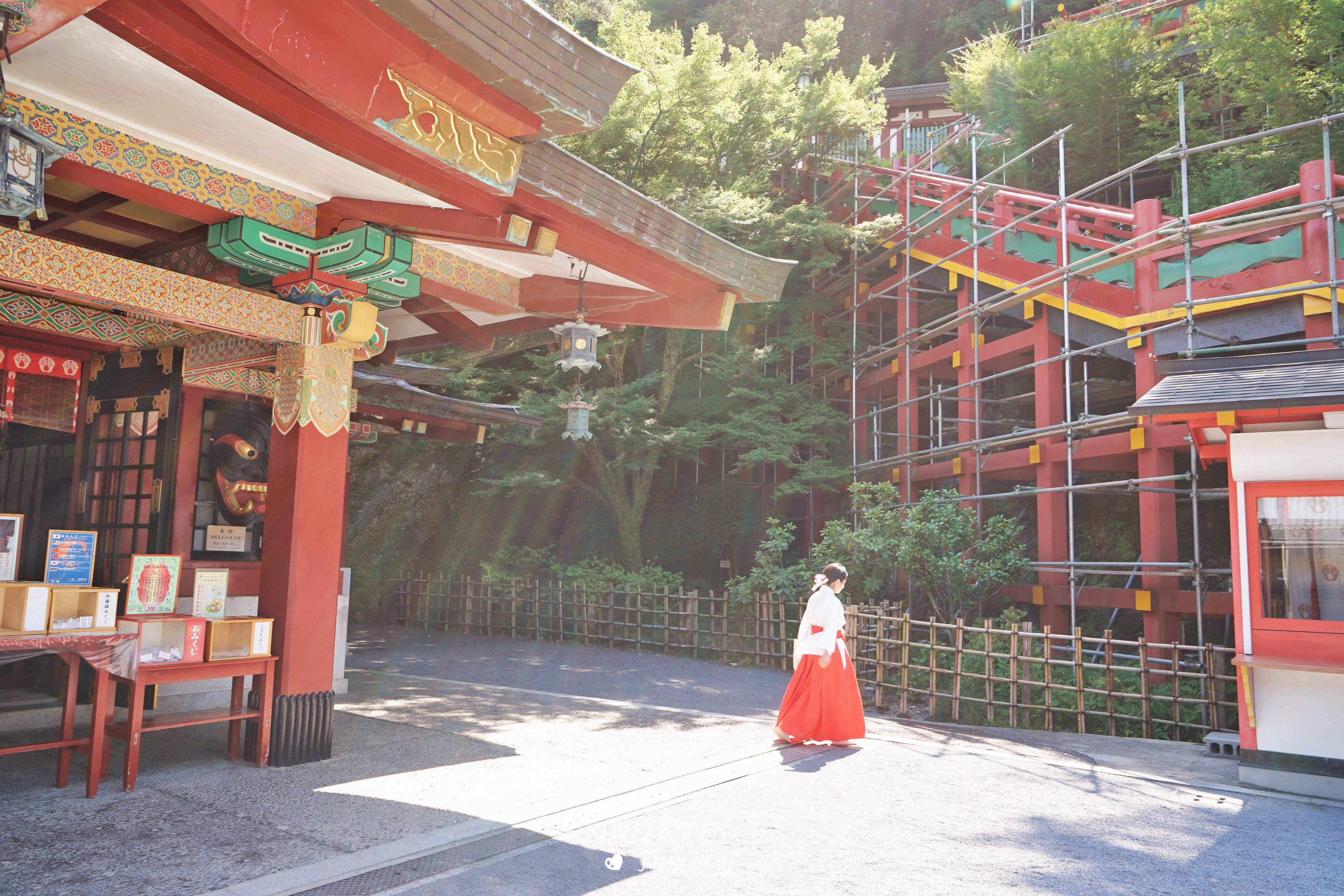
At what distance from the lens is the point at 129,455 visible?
7133mm

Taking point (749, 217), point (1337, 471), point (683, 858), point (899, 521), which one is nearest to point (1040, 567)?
point (899, 521)

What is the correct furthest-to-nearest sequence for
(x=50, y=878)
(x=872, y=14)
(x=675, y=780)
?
(x=872, y=14)
(x=675, y=780)
(x=50, y=878)

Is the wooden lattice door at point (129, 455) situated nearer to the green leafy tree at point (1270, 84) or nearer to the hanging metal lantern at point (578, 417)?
the hanging metal lantern at point (578, 417)

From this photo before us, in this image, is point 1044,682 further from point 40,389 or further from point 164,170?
point 40,389

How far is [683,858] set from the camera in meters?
3.97

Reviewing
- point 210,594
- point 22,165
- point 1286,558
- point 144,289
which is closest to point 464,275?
point 144,289

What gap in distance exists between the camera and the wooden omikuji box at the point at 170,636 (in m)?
5.06

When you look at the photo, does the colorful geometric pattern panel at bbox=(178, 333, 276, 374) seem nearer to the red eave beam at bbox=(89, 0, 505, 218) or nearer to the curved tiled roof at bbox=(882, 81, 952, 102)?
the red eave beam at bbox=(89, 0, 505, 218)

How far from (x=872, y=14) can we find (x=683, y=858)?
28646mm

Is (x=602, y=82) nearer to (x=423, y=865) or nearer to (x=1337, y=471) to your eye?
(x=423, y=865)

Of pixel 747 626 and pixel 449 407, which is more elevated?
pixel 449 407

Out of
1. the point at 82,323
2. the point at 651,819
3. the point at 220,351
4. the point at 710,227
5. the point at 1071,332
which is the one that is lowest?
the point at 651,819

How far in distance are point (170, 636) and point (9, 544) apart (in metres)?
0.99

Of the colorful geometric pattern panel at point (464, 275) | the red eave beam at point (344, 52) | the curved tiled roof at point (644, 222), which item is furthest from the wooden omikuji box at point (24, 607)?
the curved tiled roof at point (644, 222)
